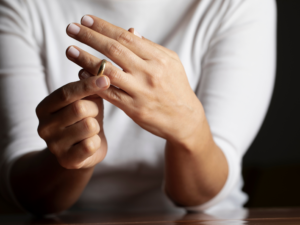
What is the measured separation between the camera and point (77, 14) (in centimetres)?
78

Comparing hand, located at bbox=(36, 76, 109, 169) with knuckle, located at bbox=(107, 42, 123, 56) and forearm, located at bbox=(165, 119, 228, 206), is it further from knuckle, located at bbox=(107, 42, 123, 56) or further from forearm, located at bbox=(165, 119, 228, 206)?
forearm, located at bbox=(165, 119, 228, 206)

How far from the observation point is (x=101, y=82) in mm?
368

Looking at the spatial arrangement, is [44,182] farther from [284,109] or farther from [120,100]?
[284,109]

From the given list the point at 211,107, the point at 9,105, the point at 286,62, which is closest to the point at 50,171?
the point at 9,105

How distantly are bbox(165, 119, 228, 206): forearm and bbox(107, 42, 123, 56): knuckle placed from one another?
180mm

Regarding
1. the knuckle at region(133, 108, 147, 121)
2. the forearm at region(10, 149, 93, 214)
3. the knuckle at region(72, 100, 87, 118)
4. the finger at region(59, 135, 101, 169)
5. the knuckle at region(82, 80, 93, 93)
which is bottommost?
the forearm at region(10, 149, 93, 214)

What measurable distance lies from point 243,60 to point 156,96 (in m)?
0.35

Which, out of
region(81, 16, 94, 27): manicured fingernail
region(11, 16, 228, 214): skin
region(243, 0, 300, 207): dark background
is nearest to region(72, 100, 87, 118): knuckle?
region(11, 16, 228, 214): skin

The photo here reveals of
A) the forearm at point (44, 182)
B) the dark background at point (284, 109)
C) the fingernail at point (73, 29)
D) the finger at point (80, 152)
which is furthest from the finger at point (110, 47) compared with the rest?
the dark background at point (284, 109)

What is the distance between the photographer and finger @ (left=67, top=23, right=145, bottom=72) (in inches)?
15.0

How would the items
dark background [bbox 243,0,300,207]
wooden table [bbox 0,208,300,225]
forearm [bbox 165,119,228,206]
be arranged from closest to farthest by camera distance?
1. wooden table [bbox 0,208,300,225]
2. forearm [bbox 165,119,228,206]
3. dark background [bbox 243,0,300,207]

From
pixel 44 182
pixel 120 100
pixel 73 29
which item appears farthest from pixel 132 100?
pixel 44 182

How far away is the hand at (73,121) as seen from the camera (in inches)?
15.5

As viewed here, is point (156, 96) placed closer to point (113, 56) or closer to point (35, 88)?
point (113, 56)
